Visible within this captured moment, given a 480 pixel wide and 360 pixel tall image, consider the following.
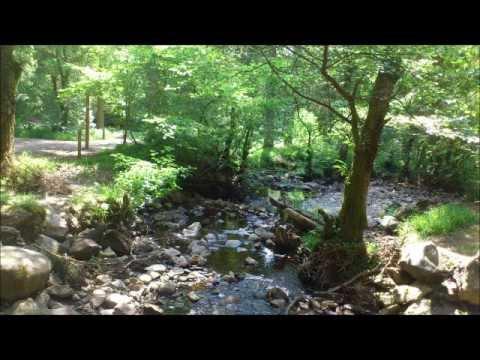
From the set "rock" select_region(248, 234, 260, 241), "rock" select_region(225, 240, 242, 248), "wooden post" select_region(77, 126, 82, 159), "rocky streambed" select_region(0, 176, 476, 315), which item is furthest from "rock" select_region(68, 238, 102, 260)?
"rock" select_region(248, 234, 260, 241)

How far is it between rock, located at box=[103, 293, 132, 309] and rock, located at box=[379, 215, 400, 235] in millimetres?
2933

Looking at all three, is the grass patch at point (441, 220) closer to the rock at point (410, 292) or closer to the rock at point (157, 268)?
the rock at point (410, 292)

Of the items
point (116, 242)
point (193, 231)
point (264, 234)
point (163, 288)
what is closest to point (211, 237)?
point (193, 231)

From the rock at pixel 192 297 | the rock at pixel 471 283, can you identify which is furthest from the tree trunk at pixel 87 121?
the rock at pixel 471 283

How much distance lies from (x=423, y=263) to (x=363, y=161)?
1.30m

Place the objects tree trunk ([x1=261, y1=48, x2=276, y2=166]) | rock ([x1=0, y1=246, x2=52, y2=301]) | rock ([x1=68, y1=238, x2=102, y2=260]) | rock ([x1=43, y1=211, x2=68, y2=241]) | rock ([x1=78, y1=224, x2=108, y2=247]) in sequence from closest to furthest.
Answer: rock ([x1=0, y1=246, x2=52, y2=301]) < rock ([x1=43, y1=211, x2=68, y2=241]) < rock ([x1=68, y1=238, x2=102, y2=260]) < rock ([x1=78, y1=224, x2=108, y2=247]) < tree trunk ([x1=261, y1=48, x2=276, y2=166])

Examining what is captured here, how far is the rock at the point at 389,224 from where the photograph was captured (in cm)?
474

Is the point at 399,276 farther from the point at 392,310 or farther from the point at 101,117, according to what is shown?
the point at 101,117

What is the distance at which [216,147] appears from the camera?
20.3 ft

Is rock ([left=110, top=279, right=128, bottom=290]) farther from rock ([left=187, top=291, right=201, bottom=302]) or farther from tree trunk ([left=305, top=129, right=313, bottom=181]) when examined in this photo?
tree trunk ([left=305, top=129, right=313, bottom=181])

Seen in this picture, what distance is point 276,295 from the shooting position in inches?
171

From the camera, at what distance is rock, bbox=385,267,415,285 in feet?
12.6
